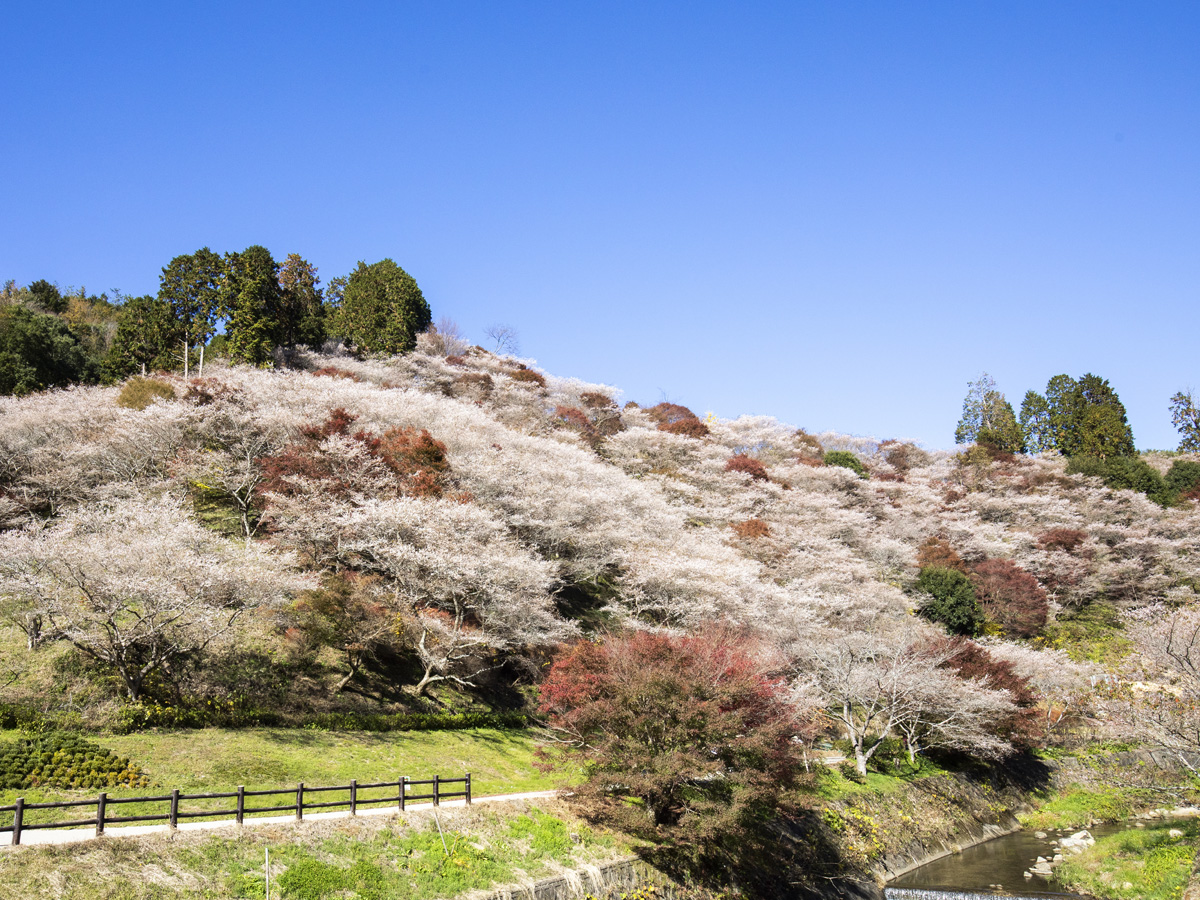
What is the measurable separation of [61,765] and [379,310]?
49.4m

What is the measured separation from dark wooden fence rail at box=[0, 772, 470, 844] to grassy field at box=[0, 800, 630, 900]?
40 cm

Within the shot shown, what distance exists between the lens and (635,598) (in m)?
34.8

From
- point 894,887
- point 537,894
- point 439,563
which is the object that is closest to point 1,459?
point 439,563

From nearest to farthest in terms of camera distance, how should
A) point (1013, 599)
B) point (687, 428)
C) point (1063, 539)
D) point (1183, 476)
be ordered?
1. point (1013, 599)
2. point (1063, 539)
3. point (1183, 476)
4. point (687, 428)

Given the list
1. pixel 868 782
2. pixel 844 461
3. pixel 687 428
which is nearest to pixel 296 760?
pixel 868 782

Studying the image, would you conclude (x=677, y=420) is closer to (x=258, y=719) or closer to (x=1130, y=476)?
(x=1130, y=476)

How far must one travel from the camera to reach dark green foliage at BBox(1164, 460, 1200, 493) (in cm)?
6325

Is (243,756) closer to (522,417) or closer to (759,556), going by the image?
(759,556)

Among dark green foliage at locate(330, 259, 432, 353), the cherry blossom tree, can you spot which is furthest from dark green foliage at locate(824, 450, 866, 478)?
the cherry blossom tree

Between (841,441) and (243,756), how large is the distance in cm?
7495

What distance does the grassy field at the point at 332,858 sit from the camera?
1209cm

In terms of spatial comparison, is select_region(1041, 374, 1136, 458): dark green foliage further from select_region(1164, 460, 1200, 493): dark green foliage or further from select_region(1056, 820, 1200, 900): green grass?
select_region(1056, 820, 1200, 900): green grass

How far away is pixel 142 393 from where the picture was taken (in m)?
37.0

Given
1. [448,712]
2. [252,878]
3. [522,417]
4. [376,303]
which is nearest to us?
[252,878]
